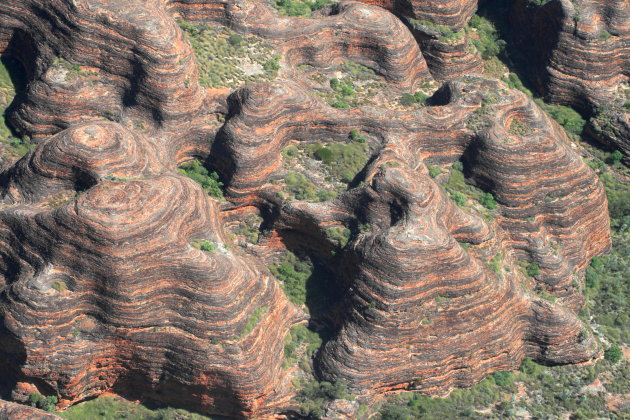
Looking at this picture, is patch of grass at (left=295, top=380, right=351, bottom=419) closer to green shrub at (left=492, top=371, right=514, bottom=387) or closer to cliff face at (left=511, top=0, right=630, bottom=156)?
green shrub at (left=492, top=371, right=514, bottom=387)

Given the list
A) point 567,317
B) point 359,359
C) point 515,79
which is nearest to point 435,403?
point 359,359

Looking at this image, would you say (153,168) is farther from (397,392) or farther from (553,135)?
(553,135)

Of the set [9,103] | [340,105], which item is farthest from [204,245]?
[9,103]

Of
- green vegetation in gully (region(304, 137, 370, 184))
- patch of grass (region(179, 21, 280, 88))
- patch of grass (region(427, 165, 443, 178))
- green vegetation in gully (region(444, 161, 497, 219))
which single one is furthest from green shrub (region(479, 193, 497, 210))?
patch of grass (region(179, 21, 280, 88))

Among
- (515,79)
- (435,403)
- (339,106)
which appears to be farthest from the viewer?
(515,79)

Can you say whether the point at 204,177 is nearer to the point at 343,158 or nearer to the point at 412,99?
the point at 343,158
